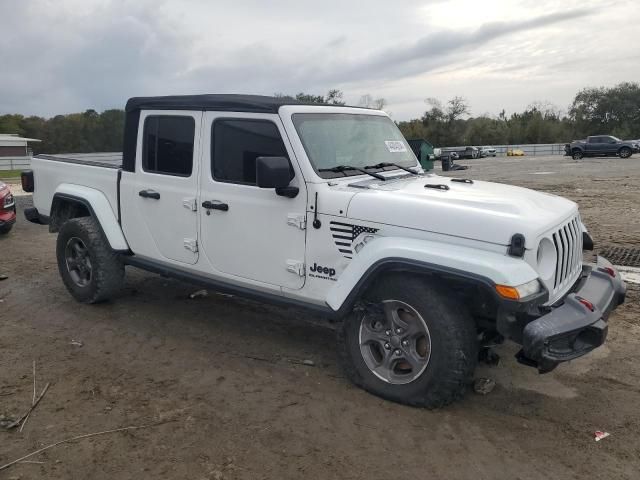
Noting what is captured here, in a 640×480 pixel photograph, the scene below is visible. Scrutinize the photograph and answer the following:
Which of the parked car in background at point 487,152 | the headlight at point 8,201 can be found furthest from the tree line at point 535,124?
the headlight at point 8,201

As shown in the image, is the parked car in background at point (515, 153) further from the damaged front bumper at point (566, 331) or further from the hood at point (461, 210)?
the damaged front bumper at point (566, 331)

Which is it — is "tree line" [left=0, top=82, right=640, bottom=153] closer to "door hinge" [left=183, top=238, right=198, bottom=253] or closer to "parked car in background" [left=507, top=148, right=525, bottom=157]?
"parked car in background" [left=507, top=148, right=525, bottom=157]

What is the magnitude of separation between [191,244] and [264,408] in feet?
5.27

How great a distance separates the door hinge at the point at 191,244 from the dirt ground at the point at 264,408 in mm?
797

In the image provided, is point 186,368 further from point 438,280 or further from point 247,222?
point 438,280

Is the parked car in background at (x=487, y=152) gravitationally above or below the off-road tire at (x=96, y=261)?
above

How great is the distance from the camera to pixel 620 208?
11320 mm

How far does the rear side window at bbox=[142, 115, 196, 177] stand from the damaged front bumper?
290 centimetres

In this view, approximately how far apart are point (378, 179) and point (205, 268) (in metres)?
1.58

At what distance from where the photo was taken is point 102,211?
5305 mm

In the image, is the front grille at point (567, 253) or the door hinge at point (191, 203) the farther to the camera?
the door hinge at point (191, 203)

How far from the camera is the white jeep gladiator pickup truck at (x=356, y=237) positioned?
3193 mm

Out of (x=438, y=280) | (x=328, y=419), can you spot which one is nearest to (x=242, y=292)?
(x=328, y=419)

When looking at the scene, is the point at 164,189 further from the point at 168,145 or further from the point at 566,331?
the point at 566,331
